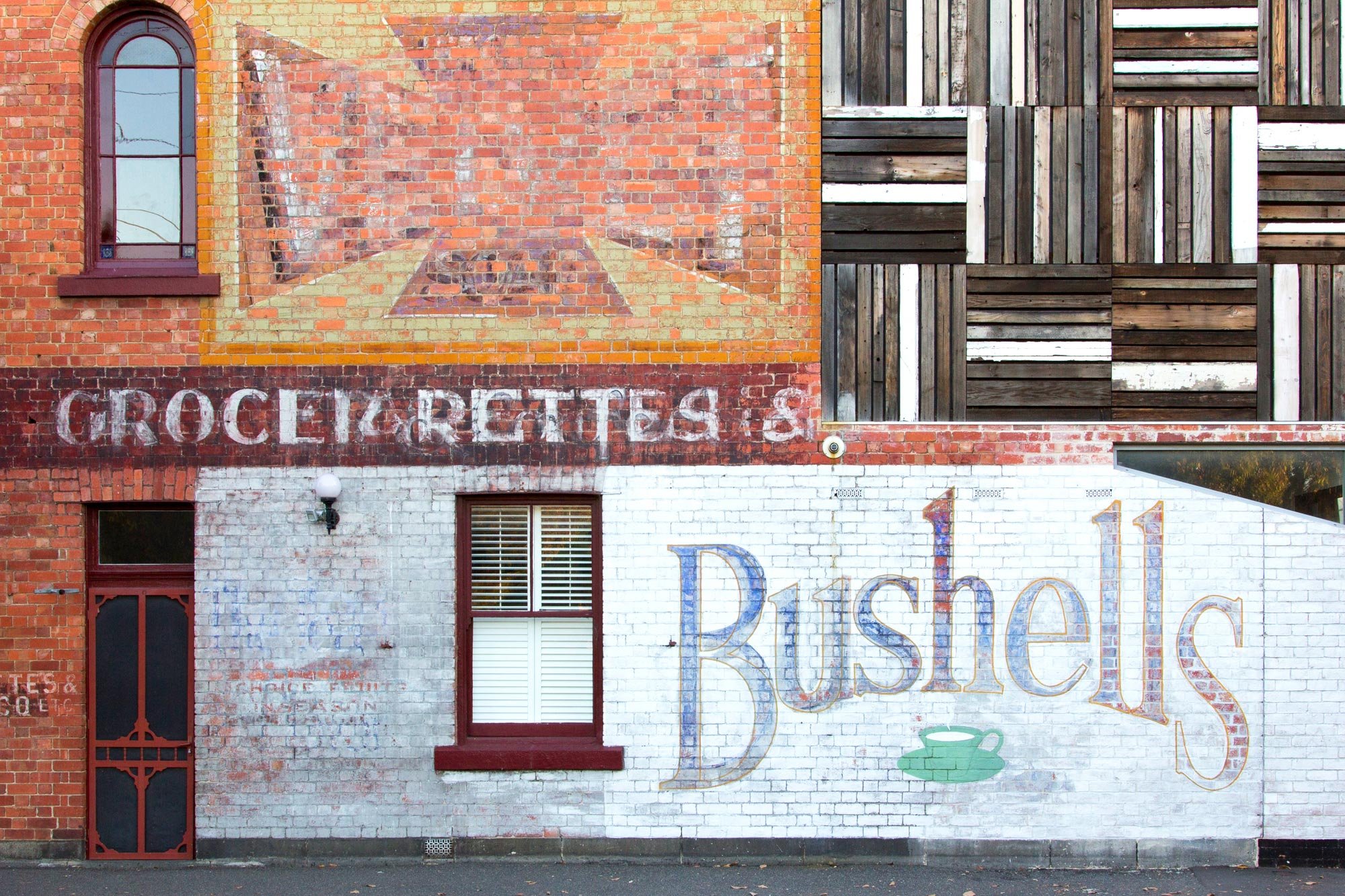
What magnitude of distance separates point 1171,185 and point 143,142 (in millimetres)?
7519

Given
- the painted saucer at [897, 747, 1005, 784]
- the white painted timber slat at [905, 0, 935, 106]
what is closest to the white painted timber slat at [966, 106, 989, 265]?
the white painted timber slat at [905, 0, 935, 106]

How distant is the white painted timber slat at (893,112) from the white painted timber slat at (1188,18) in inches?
52.5

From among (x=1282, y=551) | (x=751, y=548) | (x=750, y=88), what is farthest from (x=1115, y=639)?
(x=750, y=88)

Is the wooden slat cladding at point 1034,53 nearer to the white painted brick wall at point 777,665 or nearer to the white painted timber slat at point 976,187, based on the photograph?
the white painted timber slat at point 976,187

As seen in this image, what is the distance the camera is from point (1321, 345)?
7352 mm

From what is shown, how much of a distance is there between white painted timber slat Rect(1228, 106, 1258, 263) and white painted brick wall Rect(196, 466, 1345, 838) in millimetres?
1826

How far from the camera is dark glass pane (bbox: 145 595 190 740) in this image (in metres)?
7.36

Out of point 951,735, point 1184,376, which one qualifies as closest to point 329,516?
point 951,735

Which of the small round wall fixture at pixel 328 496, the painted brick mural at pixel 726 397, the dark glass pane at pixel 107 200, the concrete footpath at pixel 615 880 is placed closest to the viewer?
the concrete footpath at pixel 615 880

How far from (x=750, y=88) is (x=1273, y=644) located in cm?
539

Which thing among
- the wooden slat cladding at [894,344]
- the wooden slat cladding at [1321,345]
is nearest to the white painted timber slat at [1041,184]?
the wooden slat cladding at [894,344]

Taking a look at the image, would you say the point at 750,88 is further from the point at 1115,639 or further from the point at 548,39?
the point at 1115,639

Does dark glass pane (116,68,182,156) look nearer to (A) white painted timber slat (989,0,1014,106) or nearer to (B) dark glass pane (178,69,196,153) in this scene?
(B) dark glass pane (178,69,196,153)

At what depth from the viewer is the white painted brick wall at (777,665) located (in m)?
7.18
